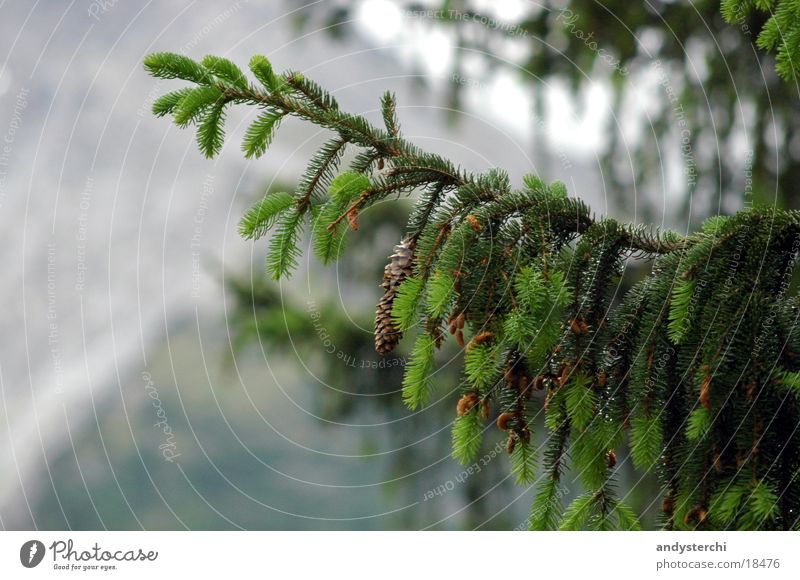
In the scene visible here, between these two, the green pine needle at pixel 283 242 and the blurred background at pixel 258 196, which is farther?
the blurred background at pixel 258 196

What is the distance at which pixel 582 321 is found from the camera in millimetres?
793

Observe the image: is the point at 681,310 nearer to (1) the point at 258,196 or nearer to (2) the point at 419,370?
(2) the point at 419,370

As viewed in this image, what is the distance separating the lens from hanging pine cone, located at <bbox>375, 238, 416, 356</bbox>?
810 mm

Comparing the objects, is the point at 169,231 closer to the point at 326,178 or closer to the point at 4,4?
the point at 4,4

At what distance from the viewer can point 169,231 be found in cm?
159

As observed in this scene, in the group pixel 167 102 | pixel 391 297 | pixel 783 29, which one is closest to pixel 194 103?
pixel 167 102

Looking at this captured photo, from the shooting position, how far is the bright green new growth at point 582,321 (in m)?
0.77

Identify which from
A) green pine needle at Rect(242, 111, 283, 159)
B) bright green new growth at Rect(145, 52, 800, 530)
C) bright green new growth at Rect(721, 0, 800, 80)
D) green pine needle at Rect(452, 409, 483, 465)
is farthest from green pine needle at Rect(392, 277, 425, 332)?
bright green new growth at Rect(721, 0, 800, 80)

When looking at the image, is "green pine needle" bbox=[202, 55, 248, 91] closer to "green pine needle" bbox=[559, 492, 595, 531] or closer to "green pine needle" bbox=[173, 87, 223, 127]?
"green pine needle" bbox=[173, 87, 223, 127]

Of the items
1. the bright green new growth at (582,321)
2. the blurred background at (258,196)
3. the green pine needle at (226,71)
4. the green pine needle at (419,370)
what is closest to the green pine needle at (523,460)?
the bright green new growth at (582,321)
